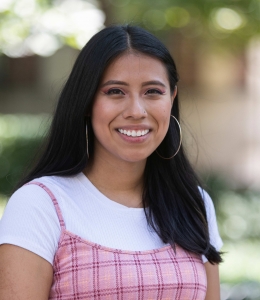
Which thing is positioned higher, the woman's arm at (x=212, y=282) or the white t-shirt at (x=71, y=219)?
the white t-shirt at (x=71, y=219)

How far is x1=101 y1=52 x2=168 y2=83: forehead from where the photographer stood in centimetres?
303

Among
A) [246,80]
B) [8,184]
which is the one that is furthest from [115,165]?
[246,80]

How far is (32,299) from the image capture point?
8.95 ft

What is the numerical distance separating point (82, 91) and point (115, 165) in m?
0.35

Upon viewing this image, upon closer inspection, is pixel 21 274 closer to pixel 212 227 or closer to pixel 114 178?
pixel 114 178

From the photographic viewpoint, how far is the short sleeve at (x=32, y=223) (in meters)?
2.74

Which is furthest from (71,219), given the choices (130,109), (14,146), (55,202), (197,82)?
(197,82)

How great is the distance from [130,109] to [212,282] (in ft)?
2.80

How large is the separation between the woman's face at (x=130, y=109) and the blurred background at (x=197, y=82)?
63 centimetres

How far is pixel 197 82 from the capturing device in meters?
12.3

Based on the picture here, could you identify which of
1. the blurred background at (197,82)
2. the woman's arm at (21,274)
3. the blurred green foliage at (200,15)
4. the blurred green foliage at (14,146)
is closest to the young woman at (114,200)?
the woman's arm at (21,274)

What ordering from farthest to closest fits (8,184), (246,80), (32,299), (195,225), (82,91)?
(246,80)
(8,184)
(195,225)
(82,91)
(32,299)

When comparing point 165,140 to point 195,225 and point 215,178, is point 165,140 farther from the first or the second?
point 215,178

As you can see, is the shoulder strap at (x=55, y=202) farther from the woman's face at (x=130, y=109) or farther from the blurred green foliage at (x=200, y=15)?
the blurred green foliage at (x=200, y=15)
